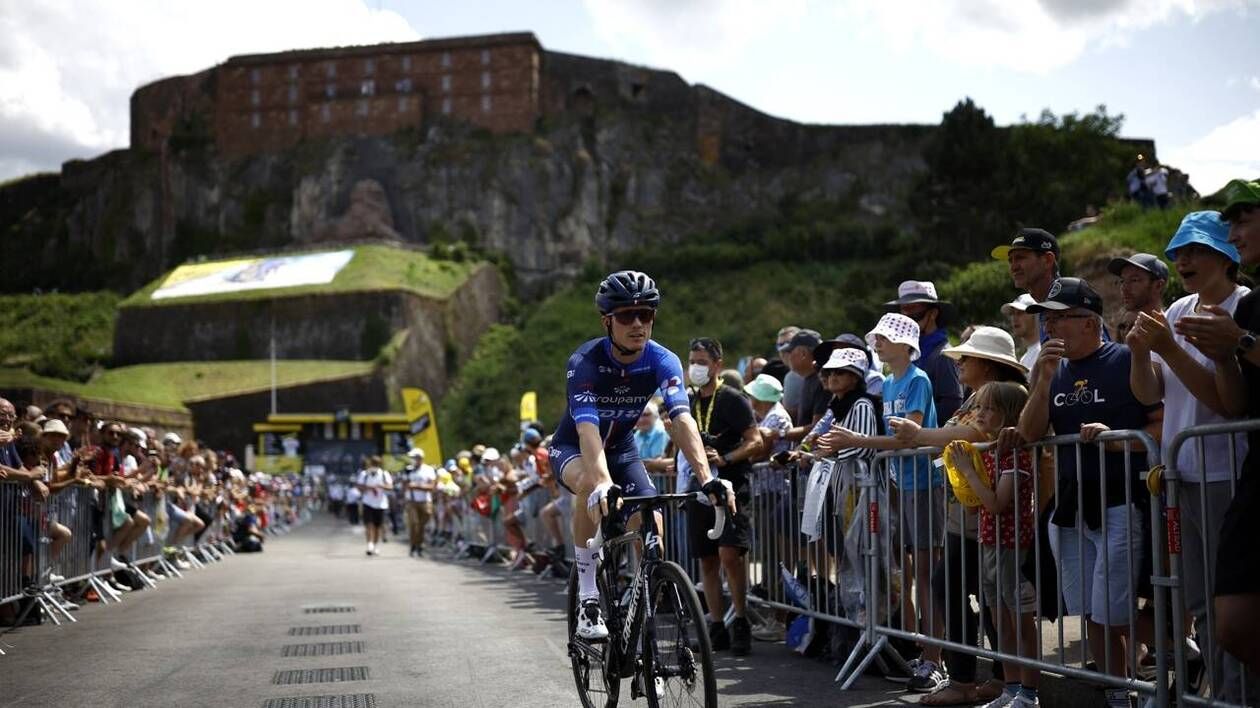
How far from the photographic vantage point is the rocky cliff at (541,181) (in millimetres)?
109938

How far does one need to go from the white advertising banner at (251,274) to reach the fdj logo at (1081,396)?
8973cm

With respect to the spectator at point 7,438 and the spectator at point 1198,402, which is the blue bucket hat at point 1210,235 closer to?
the spectator at point 1198,402

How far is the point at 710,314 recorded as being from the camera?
95000 millimetres

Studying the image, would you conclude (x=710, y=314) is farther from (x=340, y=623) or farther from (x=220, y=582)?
(x=340, y=623)

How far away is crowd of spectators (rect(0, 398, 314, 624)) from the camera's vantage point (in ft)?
40.4

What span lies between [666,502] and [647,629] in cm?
58

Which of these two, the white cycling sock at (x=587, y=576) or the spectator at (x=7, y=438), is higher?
the spectator at (x=7, y=438)

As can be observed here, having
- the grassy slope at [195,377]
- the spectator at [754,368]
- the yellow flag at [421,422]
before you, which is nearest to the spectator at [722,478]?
the spectator at [754,368]

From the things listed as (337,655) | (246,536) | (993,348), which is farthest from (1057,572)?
(246,536)

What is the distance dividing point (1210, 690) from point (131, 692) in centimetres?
601

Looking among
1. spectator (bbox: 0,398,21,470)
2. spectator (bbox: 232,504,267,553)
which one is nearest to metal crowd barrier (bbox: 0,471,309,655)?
spectator (bbox: 0,398,21,470)

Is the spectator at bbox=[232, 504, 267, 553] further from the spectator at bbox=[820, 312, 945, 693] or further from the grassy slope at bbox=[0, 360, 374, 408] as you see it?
the grassy slope at bbox=[0, 360, 374, 408]

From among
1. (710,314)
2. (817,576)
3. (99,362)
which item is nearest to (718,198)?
(710,314)

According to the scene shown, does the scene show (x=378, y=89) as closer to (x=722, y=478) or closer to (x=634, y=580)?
(x=722, y=478)
